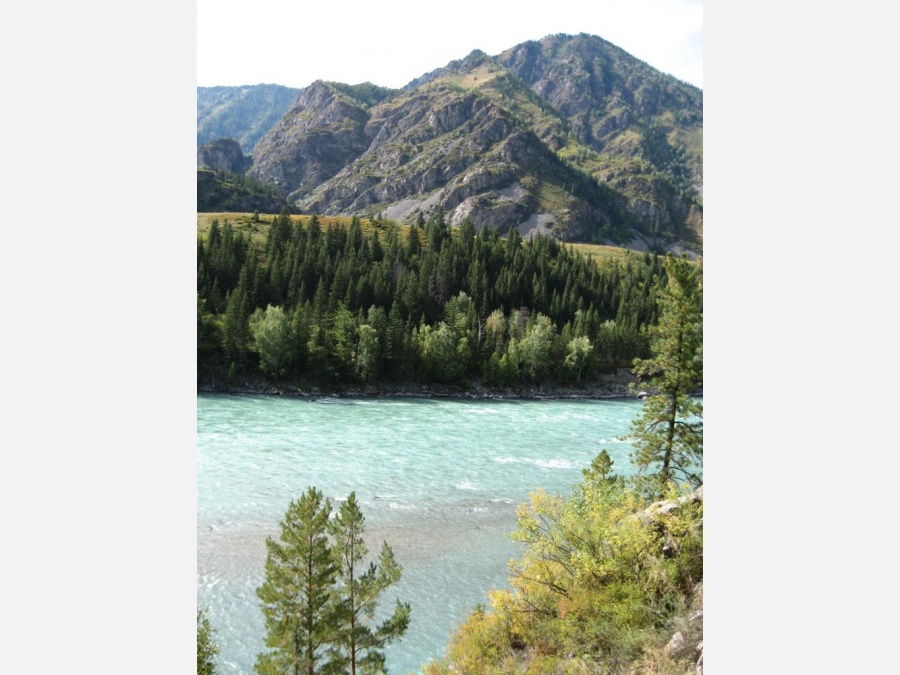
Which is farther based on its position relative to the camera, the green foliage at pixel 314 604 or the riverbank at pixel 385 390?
the riverbank at pixel 385 390

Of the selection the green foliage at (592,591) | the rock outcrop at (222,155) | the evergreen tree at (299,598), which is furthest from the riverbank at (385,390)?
the rock outcrop at (222,155)

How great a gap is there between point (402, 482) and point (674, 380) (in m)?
11.5

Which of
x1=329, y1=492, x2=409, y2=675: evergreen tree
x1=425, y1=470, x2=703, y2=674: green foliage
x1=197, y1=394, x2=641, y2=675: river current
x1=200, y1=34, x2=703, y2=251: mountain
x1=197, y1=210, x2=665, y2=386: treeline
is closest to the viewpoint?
x1=425, y1=470, x2=703, y2=674: green foliage

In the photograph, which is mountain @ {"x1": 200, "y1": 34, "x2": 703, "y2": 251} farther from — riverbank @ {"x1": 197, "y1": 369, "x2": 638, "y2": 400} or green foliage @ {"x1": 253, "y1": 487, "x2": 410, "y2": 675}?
green foliage @ {"x1": 253, "y1": 487, "x2": 410, "y2": 675}

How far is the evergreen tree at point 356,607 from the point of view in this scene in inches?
293

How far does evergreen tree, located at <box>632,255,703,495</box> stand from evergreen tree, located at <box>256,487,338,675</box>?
493 centimetres

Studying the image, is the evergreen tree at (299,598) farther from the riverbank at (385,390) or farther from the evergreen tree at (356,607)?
the riverbank at (385,390)

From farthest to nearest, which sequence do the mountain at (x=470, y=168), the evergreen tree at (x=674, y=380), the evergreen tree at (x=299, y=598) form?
the mountain at (x=470, y=168), the evergreen tree at (x=299, y=598), the evergreen tree at (x=674, y=380)

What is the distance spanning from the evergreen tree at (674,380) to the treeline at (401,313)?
6.88 meters

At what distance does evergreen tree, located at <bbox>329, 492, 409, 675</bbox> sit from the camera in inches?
293

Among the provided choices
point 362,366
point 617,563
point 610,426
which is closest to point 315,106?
point 362,366

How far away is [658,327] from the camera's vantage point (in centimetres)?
683

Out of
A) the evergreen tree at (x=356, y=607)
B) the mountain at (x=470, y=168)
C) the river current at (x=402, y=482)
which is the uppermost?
the mountain at (x=470, y=168)

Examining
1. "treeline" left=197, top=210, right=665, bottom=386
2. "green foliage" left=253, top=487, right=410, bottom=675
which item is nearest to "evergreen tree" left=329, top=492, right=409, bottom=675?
"green foliage" left=253, top=487, right=410, bottom=675
